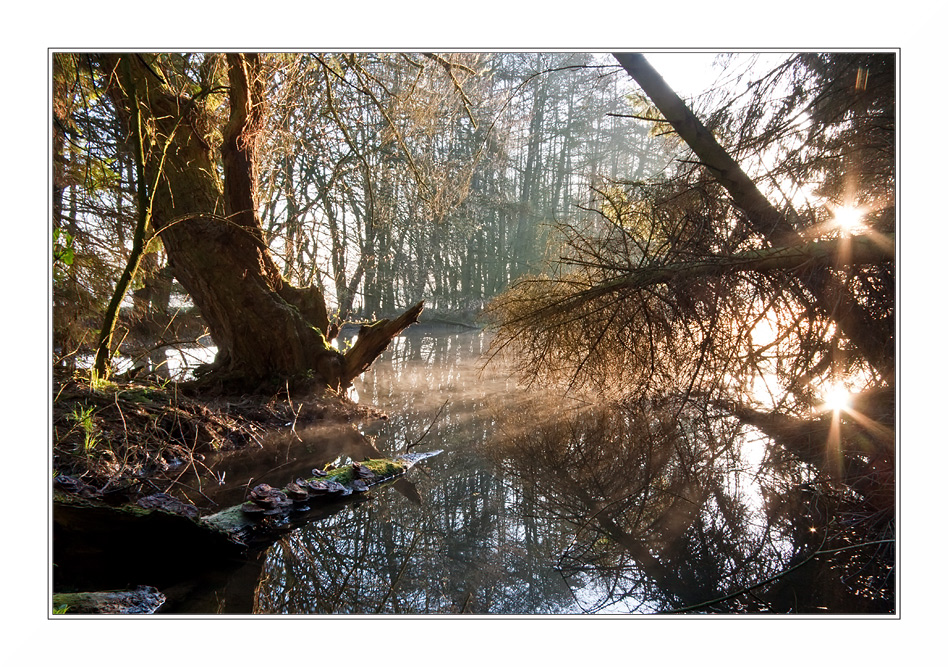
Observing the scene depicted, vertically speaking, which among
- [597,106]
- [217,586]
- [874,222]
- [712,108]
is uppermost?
[597,106]

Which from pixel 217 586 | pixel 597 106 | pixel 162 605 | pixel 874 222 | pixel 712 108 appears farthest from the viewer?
pixel 597 106

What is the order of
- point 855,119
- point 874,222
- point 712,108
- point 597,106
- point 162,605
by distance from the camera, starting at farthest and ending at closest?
1. point 597,106
2. point 712,108
3. point 855,119
4. point 874,222
5. point 162,605

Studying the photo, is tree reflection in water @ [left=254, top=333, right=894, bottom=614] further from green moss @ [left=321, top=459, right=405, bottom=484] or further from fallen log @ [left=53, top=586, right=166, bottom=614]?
fallen log @ [left=53, top=586, right=166, bottom=614]

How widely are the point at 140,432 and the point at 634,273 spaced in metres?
3.25

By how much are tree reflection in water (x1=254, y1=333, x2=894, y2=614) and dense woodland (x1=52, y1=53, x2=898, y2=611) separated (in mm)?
26

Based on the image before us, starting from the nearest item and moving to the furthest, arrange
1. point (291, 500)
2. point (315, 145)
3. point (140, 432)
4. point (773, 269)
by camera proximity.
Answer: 1. point (291, 500)
2. point (773, 269)
3. point (140, 432)
4. point (315, 145)

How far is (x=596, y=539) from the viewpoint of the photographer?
2.17 metres

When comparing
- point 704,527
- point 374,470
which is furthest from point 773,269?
point 374,470

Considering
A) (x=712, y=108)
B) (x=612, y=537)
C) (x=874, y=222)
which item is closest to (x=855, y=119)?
(x=874, y=222)

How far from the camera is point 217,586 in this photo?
1.81 metres

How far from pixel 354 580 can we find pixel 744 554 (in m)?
1.47

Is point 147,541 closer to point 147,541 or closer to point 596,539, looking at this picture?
point 147,541

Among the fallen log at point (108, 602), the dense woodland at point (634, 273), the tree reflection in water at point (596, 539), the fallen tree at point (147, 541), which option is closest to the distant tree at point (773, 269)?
the dense woodland at point (634, 273)

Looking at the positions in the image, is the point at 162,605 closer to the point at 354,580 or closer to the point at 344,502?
the point at 354,580
